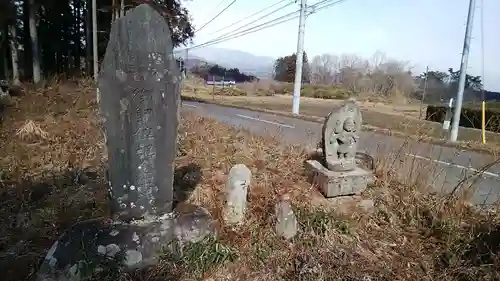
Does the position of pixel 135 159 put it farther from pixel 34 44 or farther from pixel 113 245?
pixel 34 44

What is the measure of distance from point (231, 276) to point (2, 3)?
16.4m

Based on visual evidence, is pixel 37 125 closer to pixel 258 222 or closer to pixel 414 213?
pixel 258 222

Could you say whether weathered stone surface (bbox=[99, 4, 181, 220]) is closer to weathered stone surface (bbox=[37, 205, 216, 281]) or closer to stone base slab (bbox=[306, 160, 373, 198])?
weathered stone surface (bbox=[37, 205, 216, 281])

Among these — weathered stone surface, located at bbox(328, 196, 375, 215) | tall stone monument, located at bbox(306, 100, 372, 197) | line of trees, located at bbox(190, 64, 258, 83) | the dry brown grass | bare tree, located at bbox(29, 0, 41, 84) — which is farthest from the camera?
line of trees, located at bbox(190, 64, 258, 83)

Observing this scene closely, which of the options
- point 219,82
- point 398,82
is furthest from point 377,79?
point 219,82

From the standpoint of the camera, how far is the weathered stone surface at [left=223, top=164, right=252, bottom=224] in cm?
373

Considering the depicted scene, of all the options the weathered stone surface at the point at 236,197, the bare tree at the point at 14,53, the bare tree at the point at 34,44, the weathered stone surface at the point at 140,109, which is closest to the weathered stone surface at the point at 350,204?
the weathered stone surface at the point at 236,197

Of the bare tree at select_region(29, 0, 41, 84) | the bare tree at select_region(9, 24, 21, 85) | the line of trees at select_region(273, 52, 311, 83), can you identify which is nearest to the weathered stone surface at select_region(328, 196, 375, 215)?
the bare tree at select_region(29, 0, 41, 84)

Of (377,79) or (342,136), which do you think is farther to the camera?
(377,79)

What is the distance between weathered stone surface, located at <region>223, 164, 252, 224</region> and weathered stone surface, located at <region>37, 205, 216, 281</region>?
1.70ft

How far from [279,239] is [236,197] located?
66 cm

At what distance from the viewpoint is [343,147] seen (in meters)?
4.90

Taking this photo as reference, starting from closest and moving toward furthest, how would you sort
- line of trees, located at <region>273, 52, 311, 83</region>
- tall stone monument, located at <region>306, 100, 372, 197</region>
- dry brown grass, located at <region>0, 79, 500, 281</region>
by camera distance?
dry brown grass, located at <region>0, 79, 500, 281</region>, tall stone monument, located at <region>306, 100, 372, 197</region>, line of trees, located at <region>273, 52, 311, 83</region>

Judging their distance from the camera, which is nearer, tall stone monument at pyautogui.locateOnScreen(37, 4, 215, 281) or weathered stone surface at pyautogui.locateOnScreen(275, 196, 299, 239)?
tall stone monument at pyautogui.locateOnScreen(37, 4, 215, 281)
